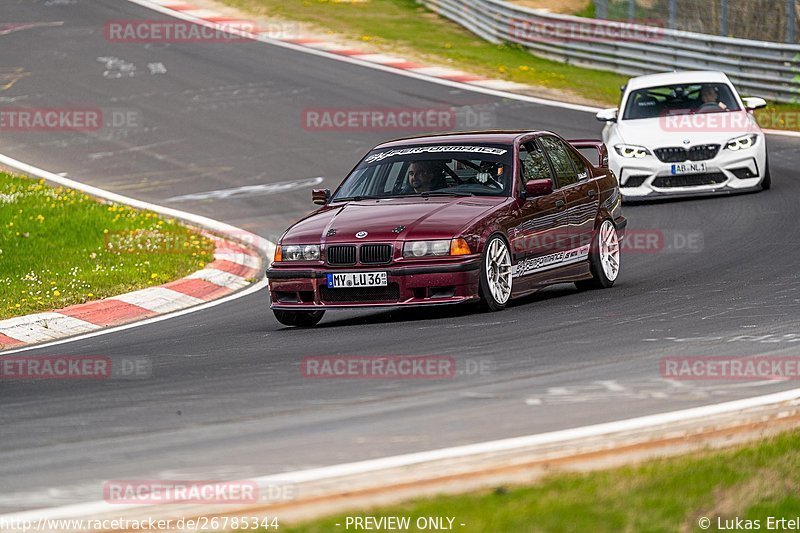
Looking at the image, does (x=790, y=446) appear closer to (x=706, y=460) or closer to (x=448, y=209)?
(x=706, y=460)

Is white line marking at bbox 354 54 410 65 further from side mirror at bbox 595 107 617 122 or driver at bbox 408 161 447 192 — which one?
driver at bbox 408 161 447 192

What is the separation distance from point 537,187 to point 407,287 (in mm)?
1492

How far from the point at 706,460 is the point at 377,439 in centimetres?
143

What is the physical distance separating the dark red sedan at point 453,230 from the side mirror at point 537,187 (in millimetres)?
11

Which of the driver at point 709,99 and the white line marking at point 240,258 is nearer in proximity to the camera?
the white line marking at point 240,258

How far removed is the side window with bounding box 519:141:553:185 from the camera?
36.5 feet

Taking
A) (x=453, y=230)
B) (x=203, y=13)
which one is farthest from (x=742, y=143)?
(x=203, y=13)

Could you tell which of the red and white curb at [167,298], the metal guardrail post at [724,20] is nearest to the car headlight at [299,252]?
the red and white curb at [167,298]

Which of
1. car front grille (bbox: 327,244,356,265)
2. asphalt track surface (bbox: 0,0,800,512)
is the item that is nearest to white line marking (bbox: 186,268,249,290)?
asphalt track surface (bbox: 0,0,800,512)

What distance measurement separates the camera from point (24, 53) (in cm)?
2747

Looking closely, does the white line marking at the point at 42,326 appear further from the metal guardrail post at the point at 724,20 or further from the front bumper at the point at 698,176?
the metal guardrail post at the point at 724,20

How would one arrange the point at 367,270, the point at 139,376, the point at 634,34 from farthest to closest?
the point at 634,34 → the point at 367,270 → the point at 139,376

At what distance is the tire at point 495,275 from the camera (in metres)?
10.0

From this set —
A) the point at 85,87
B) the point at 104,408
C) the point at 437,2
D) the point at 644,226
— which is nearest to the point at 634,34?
the point at 437,2
